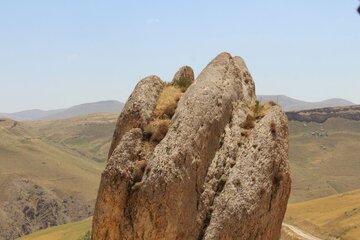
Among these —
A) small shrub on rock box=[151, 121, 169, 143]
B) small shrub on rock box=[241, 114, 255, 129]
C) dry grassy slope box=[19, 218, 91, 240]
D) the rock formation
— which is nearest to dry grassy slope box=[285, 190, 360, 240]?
dry grassy slope box=[19, 218, 91, 240]

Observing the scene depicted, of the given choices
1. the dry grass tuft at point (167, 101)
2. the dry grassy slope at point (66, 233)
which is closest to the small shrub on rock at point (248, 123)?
the dry grass tuft at point (167, 101)

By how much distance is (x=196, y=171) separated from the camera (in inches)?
834

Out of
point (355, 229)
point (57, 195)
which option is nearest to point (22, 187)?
point (57, 195)

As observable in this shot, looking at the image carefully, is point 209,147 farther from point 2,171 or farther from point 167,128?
point 2,171

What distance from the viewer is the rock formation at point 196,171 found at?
20.2 m

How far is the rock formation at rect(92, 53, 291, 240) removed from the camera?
20188mm

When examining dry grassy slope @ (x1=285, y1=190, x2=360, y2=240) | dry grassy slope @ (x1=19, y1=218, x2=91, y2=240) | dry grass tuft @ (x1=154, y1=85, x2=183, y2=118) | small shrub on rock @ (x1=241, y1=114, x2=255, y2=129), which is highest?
dry grass tuft @ (x1=154, y1=85, x2=183, y2=118)

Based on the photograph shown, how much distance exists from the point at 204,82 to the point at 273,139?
3.74 m

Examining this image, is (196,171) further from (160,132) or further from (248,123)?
(248,123)

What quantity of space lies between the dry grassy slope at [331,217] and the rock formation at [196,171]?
57.1 metres

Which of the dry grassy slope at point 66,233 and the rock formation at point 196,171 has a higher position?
the rock formation at point 196,171

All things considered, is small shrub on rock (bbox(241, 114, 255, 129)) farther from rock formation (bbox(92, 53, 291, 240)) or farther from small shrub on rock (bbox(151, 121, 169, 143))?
small shrub on rock (bbox(151, 121, 169, 143))

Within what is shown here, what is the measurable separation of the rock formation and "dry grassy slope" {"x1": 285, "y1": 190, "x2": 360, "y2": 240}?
187ft

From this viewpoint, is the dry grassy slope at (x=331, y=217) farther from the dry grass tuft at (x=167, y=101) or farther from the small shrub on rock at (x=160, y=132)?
the small shrub on rock at (x=160, y=132)
